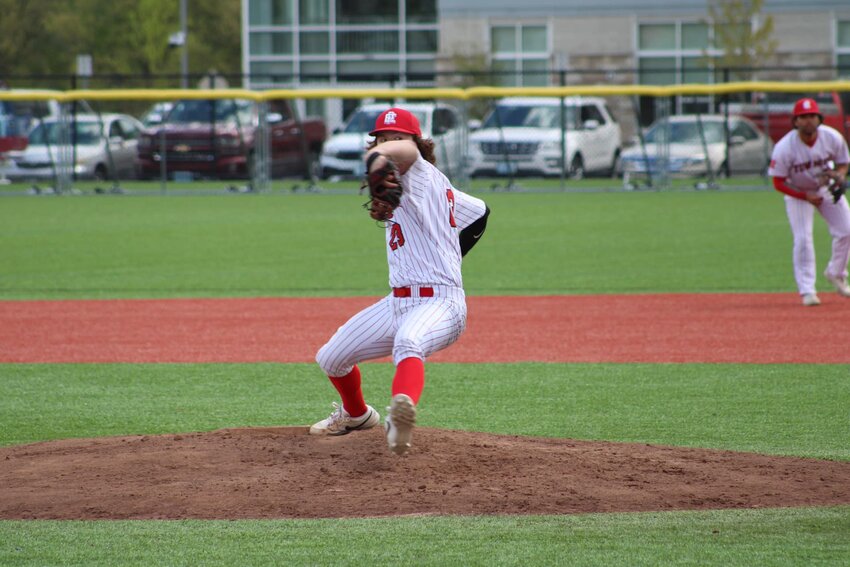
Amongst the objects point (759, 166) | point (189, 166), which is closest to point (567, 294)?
point (759, 166)

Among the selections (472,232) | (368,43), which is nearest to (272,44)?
(368,43)

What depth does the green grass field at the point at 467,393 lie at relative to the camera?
4.83 m

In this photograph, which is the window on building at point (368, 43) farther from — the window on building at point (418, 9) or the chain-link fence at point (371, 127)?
the chain-link fence at point (371, 127)

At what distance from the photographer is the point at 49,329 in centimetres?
1153

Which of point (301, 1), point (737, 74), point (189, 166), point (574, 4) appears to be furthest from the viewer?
point (301, 1)

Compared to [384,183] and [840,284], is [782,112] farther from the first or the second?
[384,183]

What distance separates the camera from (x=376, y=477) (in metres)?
5.95

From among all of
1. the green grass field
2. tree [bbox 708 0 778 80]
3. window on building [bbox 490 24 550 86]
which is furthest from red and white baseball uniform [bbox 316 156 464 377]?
window on building [bbox 490 24 550 86]

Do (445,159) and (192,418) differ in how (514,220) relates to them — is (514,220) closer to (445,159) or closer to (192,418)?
(445,159)

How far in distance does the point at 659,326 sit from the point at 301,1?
127 ft

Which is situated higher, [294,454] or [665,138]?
[665,138]

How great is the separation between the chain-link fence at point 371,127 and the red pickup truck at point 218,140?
0.03m

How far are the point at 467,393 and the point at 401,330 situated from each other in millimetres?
2691

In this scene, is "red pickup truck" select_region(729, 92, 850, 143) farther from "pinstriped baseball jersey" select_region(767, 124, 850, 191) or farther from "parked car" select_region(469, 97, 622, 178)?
"pinstriped baseball jersey" select_region(767, 124, 850, 191)
